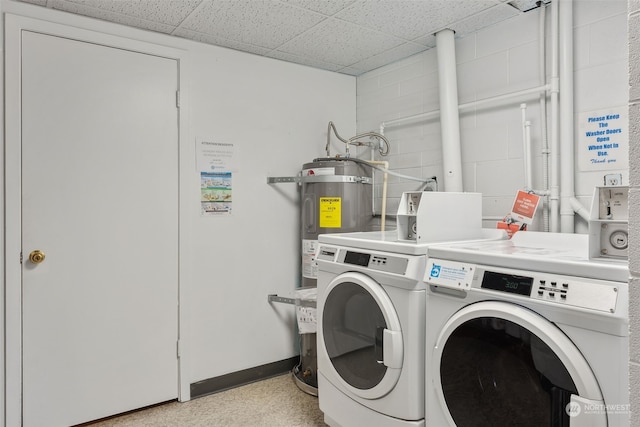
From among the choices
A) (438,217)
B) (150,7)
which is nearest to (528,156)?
(438,217)

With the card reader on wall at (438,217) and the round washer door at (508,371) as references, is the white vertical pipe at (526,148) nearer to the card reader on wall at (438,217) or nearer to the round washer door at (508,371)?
the card reader on wall at (438,217)

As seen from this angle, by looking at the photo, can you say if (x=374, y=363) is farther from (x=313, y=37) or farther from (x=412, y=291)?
(x=313, y=37)

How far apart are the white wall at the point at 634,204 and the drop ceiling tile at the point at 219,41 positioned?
2196 millimetres

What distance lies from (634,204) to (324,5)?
1755 millimetres

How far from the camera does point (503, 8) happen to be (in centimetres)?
215

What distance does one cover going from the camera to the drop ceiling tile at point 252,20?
2.12 meters

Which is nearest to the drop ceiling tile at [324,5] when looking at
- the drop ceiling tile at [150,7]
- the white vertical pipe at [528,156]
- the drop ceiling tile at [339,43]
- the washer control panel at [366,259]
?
the drop ceiling tile at [339,43]

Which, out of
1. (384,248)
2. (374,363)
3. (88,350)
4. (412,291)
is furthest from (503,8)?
(88,350)

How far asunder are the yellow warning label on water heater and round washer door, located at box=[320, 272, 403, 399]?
2.30ft

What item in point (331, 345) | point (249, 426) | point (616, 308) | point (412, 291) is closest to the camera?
point (616, 308)

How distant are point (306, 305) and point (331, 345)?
55 cm

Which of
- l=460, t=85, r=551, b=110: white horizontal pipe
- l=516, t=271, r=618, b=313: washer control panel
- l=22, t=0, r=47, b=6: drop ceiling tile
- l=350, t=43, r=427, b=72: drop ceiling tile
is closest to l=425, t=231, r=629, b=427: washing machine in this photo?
l=516, t=271, r=618, b=313: washer control panel

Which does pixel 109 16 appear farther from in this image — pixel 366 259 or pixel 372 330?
pixel 372 330

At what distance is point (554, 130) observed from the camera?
2.03m
